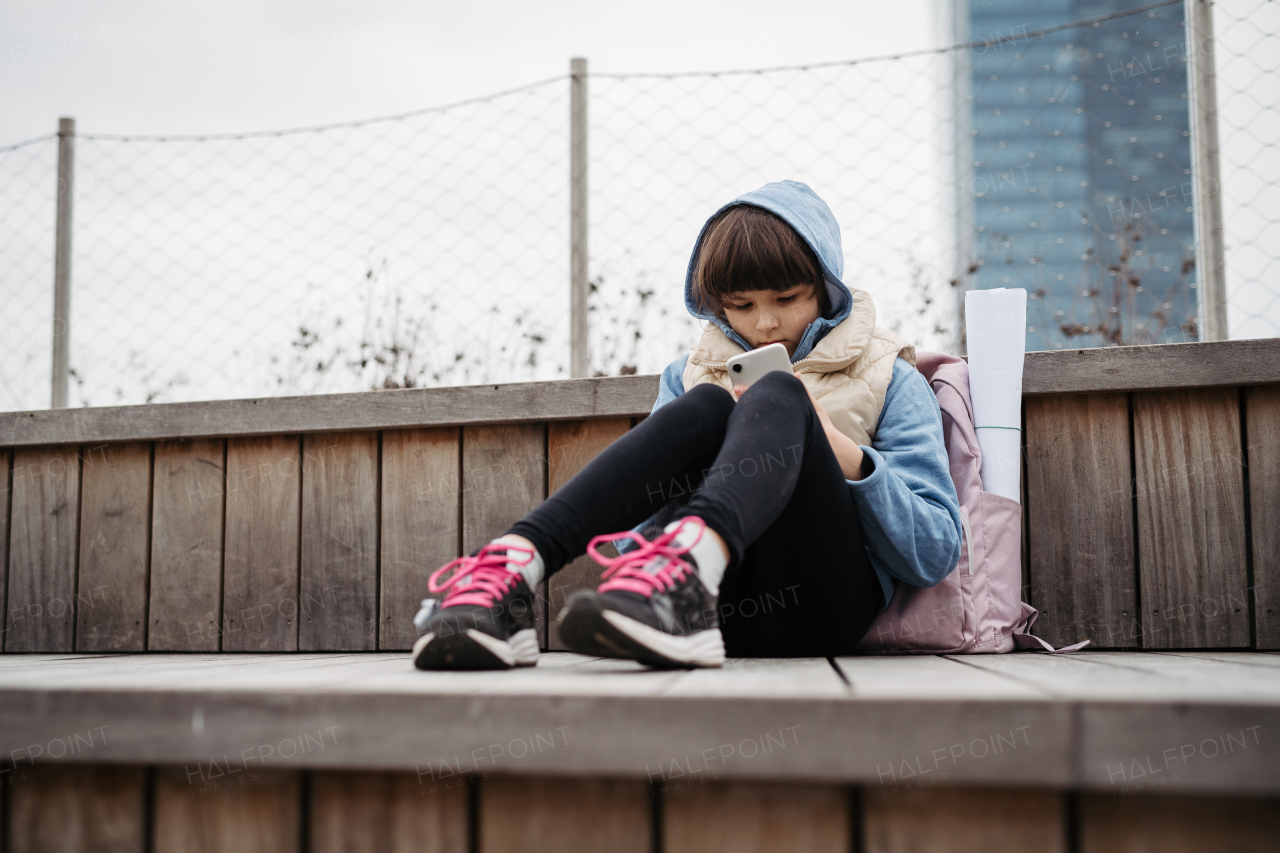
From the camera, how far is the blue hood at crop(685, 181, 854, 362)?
1.39m

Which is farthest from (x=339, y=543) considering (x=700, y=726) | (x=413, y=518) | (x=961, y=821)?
(x=961, y=821)

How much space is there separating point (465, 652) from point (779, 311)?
0.86 m

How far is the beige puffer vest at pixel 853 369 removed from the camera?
1.30m

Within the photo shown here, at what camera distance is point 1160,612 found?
4.78ft

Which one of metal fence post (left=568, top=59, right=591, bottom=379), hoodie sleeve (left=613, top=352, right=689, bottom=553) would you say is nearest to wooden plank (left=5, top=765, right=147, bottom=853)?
hoodie sleeve (left=613, top=352, right=689, bottom=553)

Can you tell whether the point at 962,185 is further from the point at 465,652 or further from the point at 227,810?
the point at 227,810

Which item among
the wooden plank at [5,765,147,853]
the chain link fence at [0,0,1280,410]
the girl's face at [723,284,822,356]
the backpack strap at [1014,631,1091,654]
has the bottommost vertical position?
the wooden plank at [5,765,147,853]

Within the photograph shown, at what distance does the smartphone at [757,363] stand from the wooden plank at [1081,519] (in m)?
0.64

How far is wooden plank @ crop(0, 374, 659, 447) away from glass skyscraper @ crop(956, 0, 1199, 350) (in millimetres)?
949

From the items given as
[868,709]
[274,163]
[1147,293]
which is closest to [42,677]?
[868,709]

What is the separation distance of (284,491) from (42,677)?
0.95 m

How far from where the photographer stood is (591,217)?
6.25ft

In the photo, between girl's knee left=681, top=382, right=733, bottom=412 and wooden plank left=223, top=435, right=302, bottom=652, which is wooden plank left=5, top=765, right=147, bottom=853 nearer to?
girl's knee left=681, top=382, right=733, bottom=412

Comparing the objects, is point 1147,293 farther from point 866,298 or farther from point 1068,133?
point 866,298
